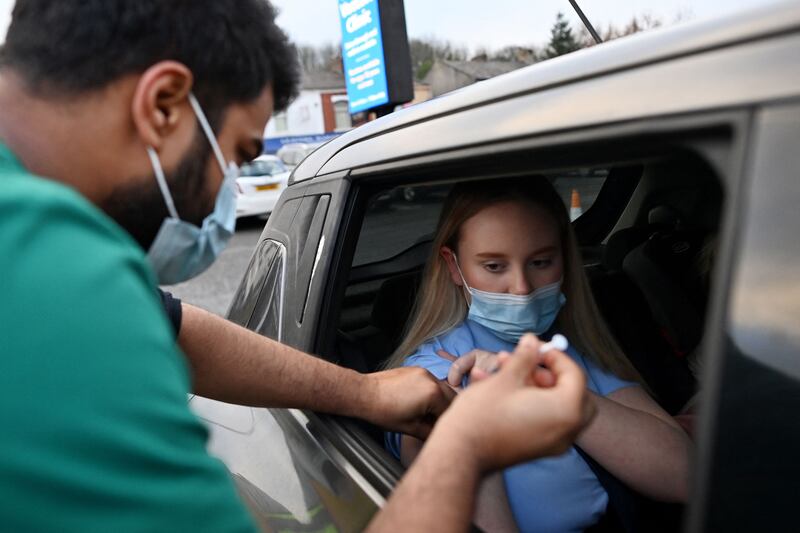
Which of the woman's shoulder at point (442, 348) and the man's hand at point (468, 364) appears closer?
the man's hand at point (468, 364)

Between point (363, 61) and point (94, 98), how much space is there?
8642 millimetres

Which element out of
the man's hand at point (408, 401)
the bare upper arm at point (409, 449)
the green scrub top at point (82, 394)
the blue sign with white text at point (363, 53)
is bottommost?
the bare upper arm at point (409, 449)

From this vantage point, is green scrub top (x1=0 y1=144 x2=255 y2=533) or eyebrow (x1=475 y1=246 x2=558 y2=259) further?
eyebrow (x1=475 y1=246 x2=558 y2=259)

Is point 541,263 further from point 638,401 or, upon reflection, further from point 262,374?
point 262,374

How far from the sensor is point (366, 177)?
1467mm

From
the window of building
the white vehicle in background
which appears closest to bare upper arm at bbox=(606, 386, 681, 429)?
the white vehicle in background

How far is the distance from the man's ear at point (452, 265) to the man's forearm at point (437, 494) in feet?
2.97

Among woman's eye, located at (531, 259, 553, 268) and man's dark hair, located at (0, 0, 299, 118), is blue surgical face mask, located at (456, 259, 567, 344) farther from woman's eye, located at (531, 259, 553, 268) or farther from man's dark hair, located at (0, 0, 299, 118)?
man's dark hair, located at (0, 0, 299, 118)

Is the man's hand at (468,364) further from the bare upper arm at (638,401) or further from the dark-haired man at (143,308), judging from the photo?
the bare upper arm at (638,401)

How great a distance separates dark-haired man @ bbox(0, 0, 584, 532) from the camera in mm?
545

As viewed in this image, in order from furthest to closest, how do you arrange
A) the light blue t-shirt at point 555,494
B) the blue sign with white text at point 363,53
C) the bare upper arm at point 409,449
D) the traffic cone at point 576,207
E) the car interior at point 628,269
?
the blue sign with white text at point 363,53
the traffic cone at point 576,207
the car interior at point 628,269
the bare upper arm at point 409,449
the light blue t-shirt at point 555,494

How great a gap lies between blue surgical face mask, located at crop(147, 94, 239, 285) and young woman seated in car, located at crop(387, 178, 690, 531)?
2.13 ft

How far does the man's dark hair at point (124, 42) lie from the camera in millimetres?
827

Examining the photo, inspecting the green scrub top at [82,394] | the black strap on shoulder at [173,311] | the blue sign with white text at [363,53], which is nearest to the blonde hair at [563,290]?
the black strap on shoulder at [173,311]
